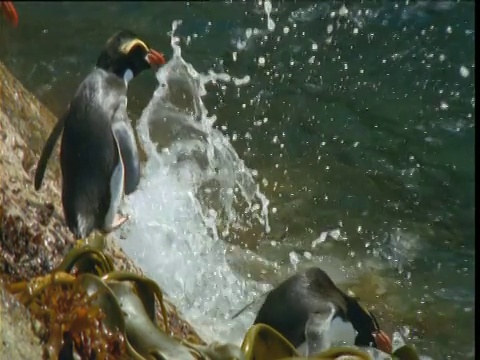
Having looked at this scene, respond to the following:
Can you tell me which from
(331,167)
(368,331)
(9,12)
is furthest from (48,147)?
(368,331)

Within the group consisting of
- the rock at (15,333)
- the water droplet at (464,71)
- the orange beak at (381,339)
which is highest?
the water droplet at (464,71)

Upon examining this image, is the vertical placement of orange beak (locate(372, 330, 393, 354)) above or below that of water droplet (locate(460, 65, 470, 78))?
below

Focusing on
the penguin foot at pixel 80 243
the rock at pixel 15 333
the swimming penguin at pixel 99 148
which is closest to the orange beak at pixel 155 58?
the swimming penguin at pixel 99 148

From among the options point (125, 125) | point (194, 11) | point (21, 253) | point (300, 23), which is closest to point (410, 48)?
point (300, 23)

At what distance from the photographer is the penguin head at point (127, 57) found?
4.19ft

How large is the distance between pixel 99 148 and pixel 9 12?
228 millimetres

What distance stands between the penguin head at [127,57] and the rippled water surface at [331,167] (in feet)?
0.12

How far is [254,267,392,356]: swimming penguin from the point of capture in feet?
4.31

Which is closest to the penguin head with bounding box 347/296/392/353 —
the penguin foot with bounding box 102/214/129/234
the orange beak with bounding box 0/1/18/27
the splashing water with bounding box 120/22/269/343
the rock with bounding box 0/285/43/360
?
the splashing water with bounding box 120/22/269/343

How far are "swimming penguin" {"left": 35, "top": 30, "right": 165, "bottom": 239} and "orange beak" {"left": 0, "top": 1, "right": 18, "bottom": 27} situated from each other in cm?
13

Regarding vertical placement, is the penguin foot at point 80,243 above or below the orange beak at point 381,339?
above

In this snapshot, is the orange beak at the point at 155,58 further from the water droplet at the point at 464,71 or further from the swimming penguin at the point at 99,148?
the water droplet at the point at 464,71

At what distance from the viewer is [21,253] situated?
129 cm

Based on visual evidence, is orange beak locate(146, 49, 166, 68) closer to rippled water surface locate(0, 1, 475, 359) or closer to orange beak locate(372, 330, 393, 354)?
rippled water surface locate(0, 1, 475, 359)
